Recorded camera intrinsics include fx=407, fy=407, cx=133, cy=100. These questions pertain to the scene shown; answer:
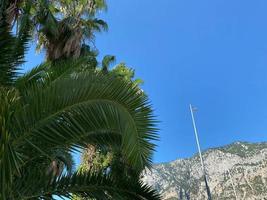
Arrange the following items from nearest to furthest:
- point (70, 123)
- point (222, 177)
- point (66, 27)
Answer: point (70, 123), point (66, 27), point (222, 177)

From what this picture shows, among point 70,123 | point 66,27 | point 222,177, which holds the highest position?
point 222,177

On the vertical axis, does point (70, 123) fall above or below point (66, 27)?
below

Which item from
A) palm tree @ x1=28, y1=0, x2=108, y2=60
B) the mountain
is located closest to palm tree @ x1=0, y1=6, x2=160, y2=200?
palm tree @ x1=28, y1=0, x2=108, y2=60

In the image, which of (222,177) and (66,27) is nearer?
(66,27)

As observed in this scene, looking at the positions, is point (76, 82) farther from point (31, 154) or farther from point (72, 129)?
point (31, 154)

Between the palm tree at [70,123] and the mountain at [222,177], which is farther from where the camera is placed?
the mountain at [222,177]

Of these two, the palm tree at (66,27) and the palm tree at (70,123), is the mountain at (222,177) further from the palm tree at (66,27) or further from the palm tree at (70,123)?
the palm tree at (70,123)

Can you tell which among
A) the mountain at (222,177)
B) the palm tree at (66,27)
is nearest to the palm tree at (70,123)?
the palm tree at (66,27)

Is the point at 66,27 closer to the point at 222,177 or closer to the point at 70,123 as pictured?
the point at 70,123

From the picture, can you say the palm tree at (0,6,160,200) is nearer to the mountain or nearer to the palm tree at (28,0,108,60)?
the palm tree at (28,0,108,60)

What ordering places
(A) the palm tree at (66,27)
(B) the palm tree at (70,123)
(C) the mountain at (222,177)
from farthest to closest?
(C) the mountain at (222,177), (A) the palm tree at (66,27), (B) the palm tree at (70,123)

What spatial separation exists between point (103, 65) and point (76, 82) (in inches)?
620

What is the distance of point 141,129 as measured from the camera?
14.4 ft

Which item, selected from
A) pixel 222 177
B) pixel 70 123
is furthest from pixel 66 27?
pixel 222 177
